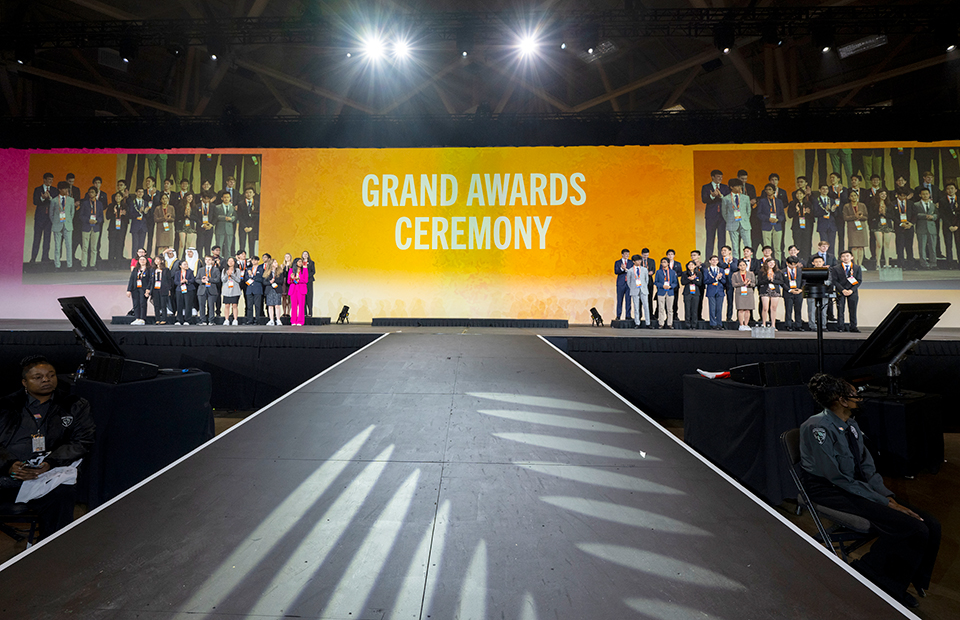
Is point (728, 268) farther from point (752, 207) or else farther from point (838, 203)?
point (838, 203)

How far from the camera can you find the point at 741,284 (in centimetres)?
683

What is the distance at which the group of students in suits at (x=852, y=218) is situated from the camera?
866 centimetres

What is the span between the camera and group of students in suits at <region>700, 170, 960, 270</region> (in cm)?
866

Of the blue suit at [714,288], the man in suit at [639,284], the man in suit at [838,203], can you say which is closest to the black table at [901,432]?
the blue suit at [714,288]

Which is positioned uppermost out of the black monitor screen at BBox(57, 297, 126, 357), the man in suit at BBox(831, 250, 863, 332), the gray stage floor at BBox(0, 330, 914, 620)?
the man in suit at BBox(831, 250, 863, 332)

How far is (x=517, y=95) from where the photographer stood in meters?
9.41

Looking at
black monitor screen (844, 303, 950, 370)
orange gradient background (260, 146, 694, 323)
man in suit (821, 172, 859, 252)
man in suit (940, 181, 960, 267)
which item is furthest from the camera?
orange gradient background (260, 146, 694, 323)

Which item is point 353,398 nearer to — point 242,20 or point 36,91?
point 242,20

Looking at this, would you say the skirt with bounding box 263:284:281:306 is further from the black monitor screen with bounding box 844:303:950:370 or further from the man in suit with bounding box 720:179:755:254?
the man in suit with bounding box 720:179:755:254

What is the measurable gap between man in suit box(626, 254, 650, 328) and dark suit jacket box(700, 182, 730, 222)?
2640 millimetres

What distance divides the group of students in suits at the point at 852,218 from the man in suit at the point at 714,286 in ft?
7.34

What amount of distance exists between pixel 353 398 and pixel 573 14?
6.39 metres

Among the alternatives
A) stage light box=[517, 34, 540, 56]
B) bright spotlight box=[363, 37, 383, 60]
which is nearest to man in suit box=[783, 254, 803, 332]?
stage light box=[517, 34, 540, 56]

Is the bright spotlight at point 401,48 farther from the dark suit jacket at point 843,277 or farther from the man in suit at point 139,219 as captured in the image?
the dark suit jacket at point 843,277
